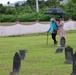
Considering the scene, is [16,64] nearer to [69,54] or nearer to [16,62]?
[16,62]

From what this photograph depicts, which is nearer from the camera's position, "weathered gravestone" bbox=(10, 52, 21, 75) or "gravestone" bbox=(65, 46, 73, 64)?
"weathered gravestone" bbox=(10, 52, 21, 75)

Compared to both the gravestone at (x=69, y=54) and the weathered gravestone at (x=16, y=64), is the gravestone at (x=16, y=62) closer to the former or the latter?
the weathered gravestone at (x=16, y=64)

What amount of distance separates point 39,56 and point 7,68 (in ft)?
10.5

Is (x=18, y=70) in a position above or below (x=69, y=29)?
above

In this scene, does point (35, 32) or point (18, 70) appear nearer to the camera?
point (18, 70)

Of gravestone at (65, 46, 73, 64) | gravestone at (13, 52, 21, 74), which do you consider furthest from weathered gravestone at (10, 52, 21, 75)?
gravestone at (65, 46, 73, 64)

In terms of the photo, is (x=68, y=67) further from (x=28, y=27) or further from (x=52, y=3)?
(x=52, y=3)

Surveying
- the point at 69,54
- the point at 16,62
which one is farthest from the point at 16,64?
the point at 69,54

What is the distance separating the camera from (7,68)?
38.6ft

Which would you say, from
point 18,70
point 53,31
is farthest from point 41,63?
point 53,31

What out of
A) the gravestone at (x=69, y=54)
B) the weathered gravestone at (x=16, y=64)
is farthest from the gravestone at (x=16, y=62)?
the gravestone at (x=69, y=54)

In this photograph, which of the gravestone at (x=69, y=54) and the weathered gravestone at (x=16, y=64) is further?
the gravestone at (x=69, y=54)

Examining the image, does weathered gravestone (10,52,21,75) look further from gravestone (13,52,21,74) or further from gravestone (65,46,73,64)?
gravestone (65,46,73,64)

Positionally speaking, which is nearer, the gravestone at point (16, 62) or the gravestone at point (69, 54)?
the gravestone at point (16, 62)
